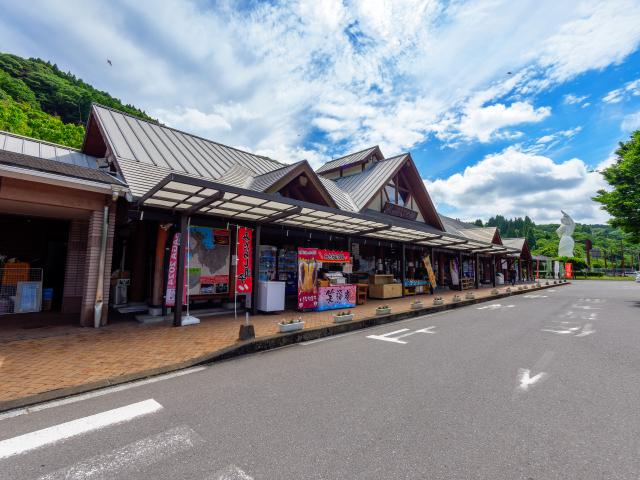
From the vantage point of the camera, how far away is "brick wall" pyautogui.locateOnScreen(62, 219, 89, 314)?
9.50m

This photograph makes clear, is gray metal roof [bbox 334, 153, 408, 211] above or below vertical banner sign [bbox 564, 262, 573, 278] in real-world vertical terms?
above

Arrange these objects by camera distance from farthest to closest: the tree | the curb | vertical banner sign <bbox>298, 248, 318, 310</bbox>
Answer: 1. the tree
2. vertical banner sign <bbox>298, 248, 318, 310</bbox>
3. the curb

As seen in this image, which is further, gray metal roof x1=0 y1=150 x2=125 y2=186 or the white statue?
the white statue

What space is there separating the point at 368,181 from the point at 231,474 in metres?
16.9

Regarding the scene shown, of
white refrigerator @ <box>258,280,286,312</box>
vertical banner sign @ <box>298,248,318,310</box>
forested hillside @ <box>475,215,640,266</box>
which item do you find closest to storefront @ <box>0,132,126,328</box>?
white refrigerator @ <box>258,280,286,312</box>

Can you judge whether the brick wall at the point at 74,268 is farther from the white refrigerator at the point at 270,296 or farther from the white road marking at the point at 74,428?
the white road marking at the point at 74,428

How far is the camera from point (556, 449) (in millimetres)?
2740

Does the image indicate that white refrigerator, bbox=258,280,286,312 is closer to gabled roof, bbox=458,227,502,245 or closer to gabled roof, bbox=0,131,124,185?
gabled roof, bbox=0,131,124,185

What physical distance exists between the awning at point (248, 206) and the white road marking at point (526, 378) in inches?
231

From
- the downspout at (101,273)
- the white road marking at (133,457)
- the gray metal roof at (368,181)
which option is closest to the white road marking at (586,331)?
the white road marking at (133,457)

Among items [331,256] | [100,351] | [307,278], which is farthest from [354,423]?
[331,256]

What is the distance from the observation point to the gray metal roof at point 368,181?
645 inches

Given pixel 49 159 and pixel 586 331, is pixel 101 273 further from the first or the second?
pixel 586 331

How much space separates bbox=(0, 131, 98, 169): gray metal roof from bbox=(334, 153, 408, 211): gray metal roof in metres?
11.3
